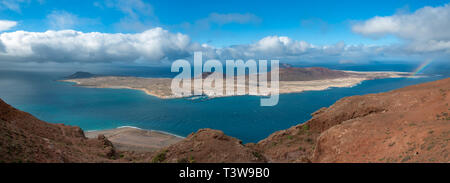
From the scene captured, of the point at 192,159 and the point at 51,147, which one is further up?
the point at 51,147

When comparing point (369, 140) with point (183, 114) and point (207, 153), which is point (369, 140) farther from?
point (183, 114)

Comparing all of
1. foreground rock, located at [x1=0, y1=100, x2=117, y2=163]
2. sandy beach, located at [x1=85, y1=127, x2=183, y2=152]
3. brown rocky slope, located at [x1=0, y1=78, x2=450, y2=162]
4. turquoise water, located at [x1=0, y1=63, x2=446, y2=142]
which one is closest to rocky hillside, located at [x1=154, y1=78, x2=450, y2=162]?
brown rocky slope, located at [x1=0, y1=78, x2=450, y2=162]

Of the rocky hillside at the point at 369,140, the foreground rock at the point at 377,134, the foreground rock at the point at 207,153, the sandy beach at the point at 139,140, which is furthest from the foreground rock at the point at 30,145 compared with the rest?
the sandy beach at the point at 139,140

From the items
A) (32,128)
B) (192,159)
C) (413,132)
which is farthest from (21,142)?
(413,132)

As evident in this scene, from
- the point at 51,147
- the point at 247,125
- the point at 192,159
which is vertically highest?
the point at 51,147

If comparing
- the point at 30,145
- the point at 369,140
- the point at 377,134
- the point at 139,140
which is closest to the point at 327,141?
the point at 369,140
